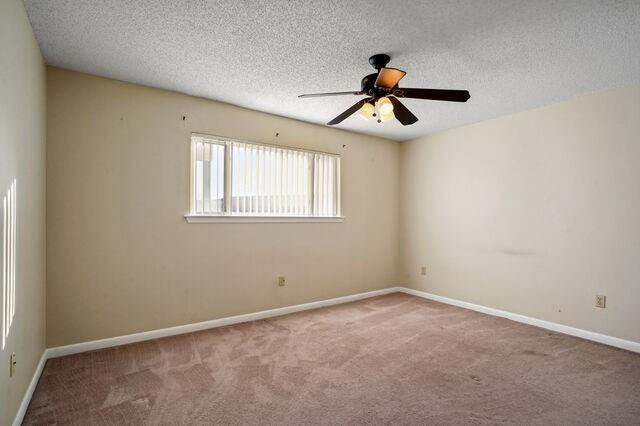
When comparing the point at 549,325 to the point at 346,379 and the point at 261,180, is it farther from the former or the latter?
the point at 261,180

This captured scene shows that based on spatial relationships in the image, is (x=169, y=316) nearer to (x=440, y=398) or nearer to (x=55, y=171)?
(x=55, y=171)

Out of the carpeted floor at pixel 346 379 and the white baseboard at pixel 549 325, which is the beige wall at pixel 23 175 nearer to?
the carpeted floor at pixel 346 379

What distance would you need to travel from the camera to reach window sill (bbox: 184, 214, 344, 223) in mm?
3477

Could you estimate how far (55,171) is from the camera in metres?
2.80

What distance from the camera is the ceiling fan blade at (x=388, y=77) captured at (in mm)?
2191

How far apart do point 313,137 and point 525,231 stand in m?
2.74

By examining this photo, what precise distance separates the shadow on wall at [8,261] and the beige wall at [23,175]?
59mm

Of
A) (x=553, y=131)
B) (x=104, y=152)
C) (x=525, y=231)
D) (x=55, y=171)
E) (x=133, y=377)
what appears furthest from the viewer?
(x=525, y=231)

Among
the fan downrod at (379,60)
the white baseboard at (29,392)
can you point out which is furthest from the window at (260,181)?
the fan downrod at (379,60)

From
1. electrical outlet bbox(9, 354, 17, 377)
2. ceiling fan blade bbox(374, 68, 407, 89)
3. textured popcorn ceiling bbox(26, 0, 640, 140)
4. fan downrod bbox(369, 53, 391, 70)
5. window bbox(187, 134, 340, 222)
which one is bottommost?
electrical outlet bbox(9, 354, 17, 377)

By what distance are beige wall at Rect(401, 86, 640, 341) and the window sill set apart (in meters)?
1.52

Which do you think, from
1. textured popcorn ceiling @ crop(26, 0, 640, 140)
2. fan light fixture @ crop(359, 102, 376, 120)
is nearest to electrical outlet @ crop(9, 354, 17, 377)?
textured popcorn ceiling @ crop(26, 0, 640, 140)

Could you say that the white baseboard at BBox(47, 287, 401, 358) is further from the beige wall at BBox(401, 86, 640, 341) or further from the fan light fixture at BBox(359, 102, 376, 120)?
the fan light fixture at BBox(359, 102, 376, 120)

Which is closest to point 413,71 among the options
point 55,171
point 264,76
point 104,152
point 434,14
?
point 434,14
